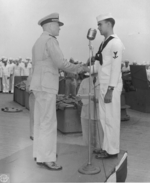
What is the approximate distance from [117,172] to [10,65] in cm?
1300

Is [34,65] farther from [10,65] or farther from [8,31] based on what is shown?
[8,31]

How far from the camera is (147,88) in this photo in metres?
8.53

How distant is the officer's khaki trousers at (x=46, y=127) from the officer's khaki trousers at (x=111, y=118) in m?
0.60

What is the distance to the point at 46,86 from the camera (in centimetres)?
325

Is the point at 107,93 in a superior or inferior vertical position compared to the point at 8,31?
inferior

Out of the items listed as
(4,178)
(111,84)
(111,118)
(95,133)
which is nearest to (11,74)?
(95,133)

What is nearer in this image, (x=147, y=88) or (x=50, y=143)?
(x=50, y=143)

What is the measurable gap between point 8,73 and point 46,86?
41.1ft

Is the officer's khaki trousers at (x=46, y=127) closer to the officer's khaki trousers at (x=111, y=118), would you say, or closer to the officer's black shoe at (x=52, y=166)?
the officer's black shoe at (x=52, y=166)

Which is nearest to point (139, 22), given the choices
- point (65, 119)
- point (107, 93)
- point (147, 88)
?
point (147, 88)

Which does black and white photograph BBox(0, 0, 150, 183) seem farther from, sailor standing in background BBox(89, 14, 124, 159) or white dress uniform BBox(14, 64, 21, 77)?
white dress uniform BBox(14, 64, 21, 77)

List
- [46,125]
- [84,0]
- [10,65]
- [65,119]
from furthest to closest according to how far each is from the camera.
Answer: [84,0] < [10,65] < [65,119] < [46,125]

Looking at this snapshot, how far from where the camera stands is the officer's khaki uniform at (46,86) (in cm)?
325

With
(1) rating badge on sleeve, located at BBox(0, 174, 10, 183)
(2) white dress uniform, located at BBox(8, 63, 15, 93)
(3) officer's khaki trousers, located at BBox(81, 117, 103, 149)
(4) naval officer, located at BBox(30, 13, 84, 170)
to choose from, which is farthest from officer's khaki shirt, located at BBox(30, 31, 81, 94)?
(2) white dress uniform, located at BBox(8, 63, 15, 93)
